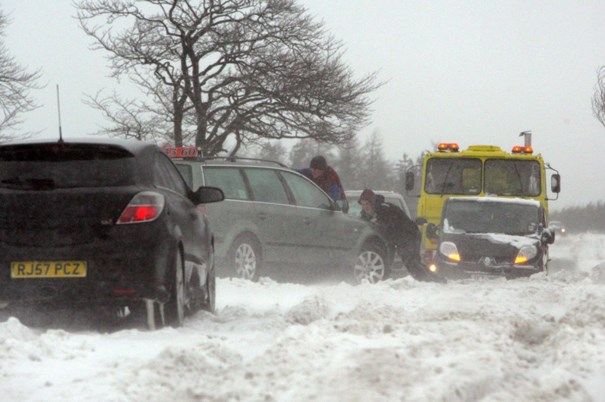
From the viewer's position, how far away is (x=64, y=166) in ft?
26.2

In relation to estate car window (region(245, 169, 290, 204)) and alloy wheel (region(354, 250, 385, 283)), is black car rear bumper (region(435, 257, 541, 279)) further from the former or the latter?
estate car window (region(245, 169, 290, 204))

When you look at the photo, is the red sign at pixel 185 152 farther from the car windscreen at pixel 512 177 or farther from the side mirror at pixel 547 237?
the car windscreen at pixel 512 177

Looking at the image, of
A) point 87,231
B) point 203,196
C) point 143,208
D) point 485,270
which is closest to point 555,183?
point 485,270

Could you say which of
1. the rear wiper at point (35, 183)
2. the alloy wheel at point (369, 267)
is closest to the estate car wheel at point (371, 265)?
the alloy wheel at point (369, 267)

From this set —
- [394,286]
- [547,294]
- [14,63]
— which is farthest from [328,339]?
[14,63]

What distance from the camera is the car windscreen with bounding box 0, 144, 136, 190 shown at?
26.0 ft

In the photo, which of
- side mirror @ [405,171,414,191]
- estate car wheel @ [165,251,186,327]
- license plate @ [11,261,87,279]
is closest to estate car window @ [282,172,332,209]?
side mirror @ [405,171,414,191]

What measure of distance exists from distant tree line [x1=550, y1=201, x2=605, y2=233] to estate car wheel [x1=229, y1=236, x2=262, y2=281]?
207 feet

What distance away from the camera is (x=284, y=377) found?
5488 mm

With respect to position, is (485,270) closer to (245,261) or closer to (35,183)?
(245,261)

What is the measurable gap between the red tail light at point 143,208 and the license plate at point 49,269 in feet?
1.35

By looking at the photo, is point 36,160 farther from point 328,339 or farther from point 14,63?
point 14,63

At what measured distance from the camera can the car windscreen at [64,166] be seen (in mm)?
7930

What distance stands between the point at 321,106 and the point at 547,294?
2416 cm
